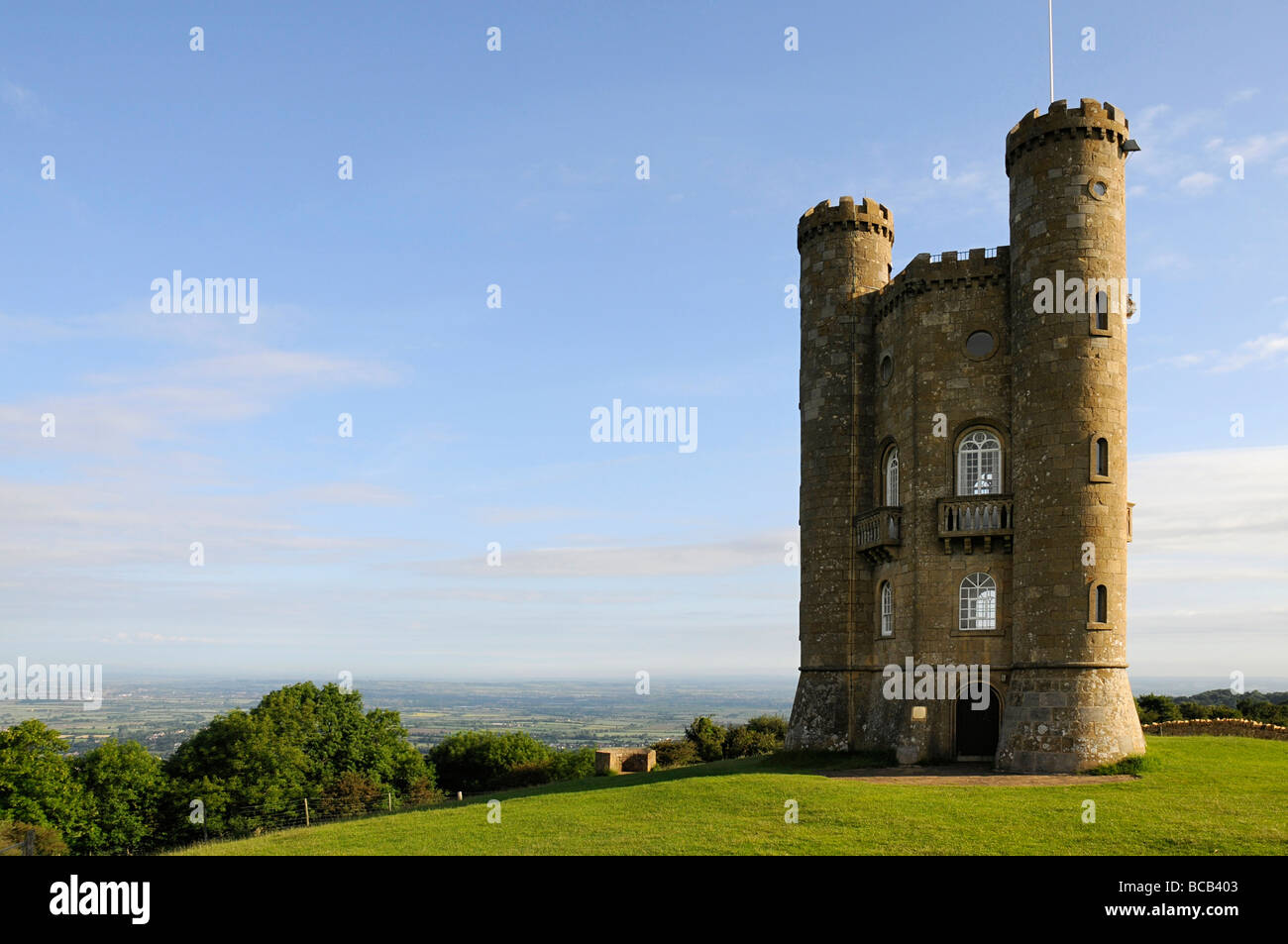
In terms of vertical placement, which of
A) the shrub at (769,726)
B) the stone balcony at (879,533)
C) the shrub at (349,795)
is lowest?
the shrub at (349,795)

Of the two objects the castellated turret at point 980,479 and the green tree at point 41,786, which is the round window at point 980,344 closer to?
the castellated turret at point 980,479

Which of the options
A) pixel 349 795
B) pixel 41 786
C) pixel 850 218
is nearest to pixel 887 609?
pixel 850 218

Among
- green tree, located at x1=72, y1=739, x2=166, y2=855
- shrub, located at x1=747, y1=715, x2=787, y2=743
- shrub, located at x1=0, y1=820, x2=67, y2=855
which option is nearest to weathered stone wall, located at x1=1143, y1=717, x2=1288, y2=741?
shrub, located at x1=747, y1=715, x2=787, y2=743

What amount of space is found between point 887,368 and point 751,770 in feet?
49.7

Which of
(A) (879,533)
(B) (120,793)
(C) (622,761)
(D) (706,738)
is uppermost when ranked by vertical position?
(A) (879,533)

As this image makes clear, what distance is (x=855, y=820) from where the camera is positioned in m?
22.6

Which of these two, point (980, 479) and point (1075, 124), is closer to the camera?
point (1075, 124)

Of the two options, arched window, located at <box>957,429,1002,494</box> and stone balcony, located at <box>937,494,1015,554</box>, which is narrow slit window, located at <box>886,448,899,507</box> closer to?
arched window, located at <box>957,429,1002,494</box>

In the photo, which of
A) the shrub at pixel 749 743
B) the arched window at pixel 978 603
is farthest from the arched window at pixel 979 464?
the shrub at pixel 749 743

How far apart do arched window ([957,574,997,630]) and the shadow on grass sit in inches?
205

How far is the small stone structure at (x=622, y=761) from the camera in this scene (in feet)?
154

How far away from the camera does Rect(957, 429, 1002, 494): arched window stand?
34.3 meters

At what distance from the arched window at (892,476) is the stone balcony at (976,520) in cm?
324

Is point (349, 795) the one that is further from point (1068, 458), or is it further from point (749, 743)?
point (1068, 458)
